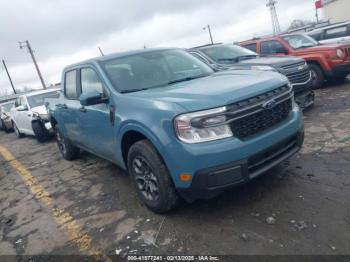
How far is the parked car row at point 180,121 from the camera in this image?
3057 millimetres

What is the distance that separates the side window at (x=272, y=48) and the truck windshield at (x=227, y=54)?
48.0 inches

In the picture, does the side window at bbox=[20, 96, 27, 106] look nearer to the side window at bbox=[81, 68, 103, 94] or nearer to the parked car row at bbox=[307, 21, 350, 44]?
the side window at bbox=[81, 68, 103, 94]

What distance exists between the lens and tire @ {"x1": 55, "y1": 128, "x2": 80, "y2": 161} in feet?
21.8

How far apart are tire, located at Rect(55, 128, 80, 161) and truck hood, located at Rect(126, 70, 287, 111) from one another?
3.29 m

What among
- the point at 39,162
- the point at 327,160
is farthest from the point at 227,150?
the point at 39,162

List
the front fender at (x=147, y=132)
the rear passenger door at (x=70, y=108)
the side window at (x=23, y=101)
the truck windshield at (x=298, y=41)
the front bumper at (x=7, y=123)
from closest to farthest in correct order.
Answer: the front fender at (x=147, y=132) → the rear passenger door at (x=70, y=108) → the truck windshield at (x=298, y=41) → the side window at (x=23, y=101) → the front bumper at (x=7, y=123)

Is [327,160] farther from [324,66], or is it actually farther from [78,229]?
[324,66]

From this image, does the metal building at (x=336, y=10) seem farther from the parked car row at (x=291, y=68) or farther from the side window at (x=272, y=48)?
the parked car row at (x=291, y=68)

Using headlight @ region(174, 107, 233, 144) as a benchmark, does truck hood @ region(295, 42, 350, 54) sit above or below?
below

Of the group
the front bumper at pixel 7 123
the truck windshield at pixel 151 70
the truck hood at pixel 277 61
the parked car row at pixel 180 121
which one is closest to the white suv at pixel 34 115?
the front bumper at pixel 7 123

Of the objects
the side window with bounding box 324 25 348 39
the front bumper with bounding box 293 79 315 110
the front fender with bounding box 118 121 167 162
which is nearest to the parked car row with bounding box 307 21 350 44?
the side window with bounding box 324 25 348 39

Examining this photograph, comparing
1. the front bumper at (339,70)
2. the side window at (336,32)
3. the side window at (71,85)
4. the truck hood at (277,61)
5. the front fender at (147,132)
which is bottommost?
the front bumper at (339,70)

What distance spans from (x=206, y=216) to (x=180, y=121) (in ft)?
3.77

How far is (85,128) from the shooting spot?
16.3ft
